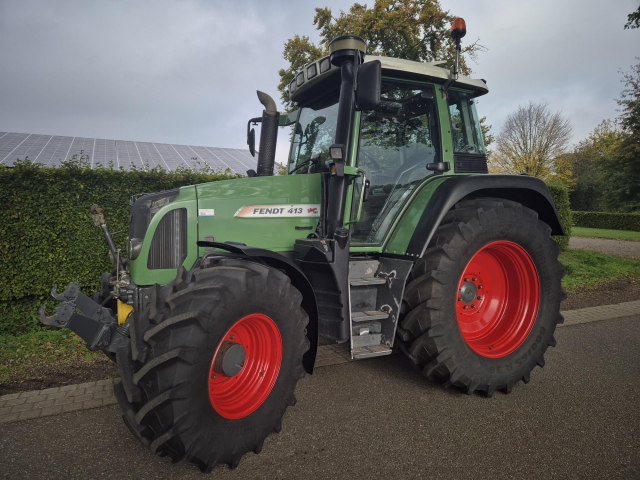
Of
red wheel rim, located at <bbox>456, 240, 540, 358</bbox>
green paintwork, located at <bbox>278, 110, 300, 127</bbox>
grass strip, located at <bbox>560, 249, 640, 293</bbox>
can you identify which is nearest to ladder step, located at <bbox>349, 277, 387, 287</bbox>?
red wheel rim, located at <bbox>456, 240, 540, 358</bbox>

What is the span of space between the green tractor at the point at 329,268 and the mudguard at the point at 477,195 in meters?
0.02

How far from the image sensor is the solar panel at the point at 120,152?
36.9 ft

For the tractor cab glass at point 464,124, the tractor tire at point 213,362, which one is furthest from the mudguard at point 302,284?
the tractor cab glass at point 464,124

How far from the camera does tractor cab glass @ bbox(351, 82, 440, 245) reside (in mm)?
3293

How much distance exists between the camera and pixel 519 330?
3479 millimetres

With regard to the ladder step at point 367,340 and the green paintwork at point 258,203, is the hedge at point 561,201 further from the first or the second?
the green paintwork at point 258,203

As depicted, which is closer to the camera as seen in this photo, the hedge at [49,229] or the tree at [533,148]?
the hedge at [49,229]

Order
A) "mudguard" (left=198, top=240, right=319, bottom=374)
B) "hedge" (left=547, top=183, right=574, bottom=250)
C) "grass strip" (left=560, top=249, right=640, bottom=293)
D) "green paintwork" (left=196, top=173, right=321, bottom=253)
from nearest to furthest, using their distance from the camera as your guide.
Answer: "mudguard" (left=198, top=240, right=319, bottom=374), "green paintwork" (left=196, top=173, right=321, bottom=253), "grass strip" (left=560, top=249, right=640, bottom=293), "hedge" (left=547, top=183, right=574, bottom=250)

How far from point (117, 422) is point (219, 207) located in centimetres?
153

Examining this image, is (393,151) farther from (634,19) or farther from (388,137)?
(634,19)

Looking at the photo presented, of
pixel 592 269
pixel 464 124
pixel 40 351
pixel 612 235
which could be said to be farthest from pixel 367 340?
pixel 612 235

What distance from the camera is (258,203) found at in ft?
9.77

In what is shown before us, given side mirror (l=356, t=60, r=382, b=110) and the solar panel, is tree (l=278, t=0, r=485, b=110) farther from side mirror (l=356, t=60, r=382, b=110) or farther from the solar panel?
side mirror (l=356, t=60, r=382, b=110)

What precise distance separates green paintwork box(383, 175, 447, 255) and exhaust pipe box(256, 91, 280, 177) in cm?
125
